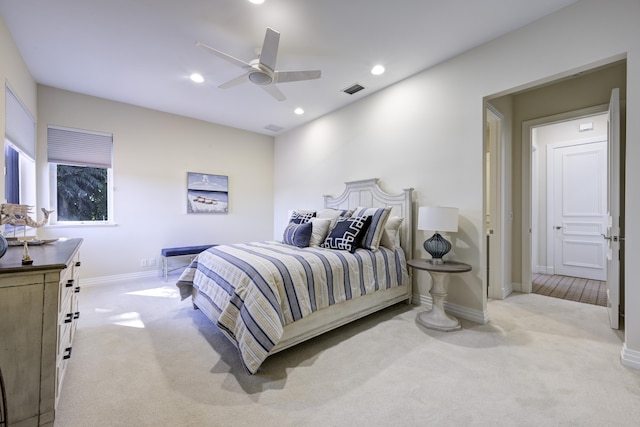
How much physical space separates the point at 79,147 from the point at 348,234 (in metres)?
4.19

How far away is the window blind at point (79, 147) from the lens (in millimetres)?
3799

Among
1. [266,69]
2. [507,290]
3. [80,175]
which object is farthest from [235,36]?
[507,290]

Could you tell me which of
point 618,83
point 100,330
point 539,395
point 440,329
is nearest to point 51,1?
point 100,330

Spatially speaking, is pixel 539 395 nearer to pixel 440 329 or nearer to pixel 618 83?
pixel 440 329

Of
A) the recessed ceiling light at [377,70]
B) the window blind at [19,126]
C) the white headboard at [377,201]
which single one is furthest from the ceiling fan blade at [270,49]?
the window blind at [19,126]

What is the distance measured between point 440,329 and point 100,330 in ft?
10.6

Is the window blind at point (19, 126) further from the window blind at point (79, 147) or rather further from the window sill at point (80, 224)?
the window sill at point (80, 224)

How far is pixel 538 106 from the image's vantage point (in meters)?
3.62

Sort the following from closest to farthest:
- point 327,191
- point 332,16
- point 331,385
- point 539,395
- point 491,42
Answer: point 539,395 → point 331,385 → point 332,16 → point 491,42 → point 327,191

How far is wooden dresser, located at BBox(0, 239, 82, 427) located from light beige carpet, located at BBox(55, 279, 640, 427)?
25 cm

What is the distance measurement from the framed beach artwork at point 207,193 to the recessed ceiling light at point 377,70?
342cm

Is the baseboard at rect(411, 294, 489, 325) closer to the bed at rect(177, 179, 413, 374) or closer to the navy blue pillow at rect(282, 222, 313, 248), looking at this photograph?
the bed at rect(177, 179, 413, 374)

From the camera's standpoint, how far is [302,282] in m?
2.16

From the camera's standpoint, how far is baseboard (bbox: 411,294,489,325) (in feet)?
9.03
